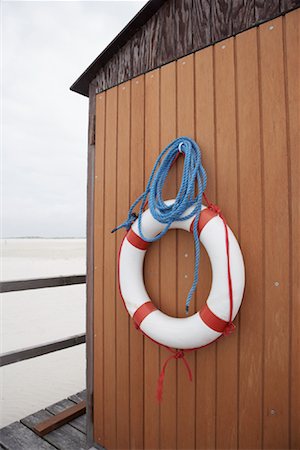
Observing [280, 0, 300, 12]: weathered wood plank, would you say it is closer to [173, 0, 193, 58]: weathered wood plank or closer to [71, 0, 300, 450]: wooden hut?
[71, 0, 300, 450]: wooden hut

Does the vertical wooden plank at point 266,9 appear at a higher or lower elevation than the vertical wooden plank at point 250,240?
higher

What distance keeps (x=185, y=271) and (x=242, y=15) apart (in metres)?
0.99

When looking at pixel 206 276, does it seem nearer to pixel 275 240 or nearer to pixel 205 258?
pixel 205 258

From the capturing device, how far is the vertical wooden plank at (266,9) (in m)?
0.95

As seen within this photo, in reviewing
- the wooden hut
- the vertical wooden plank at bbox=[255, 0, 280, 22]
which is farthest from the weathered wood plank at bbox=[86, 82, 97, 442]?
the vertical wooden plank at bbox=[255, 0, 280, 22]

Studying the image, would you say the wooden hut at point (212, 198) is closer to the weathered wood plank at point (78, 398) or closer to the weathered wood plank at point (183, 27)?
the weathered wood plank at point (183, 27)

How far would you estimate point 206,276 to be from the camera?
109 centimetres

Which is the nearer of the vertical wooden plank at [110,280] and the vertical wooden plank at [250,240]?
the vertical wooden plank at [250,240]

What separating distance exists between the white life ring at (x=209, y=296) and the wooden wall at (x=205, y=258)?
74 mm

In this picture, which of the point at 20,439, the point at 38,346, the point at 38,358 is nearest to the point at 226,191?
the point at 38,346

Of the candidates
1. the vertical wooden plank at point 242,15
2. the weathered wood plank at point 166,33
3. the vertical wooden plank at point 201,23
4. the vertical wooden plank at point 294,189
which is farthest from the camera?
the weathered wood plank at point 166,33

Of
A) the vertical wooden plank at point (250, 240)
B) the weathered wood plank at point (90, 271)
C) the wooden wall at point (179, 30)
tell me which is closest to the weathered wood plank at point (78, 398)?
the weathered wood plank at point (90, 271)

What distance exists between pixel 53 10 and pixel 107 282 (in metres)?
2.35

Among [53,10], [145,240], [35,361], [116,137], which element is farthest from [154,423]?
[53,10]
